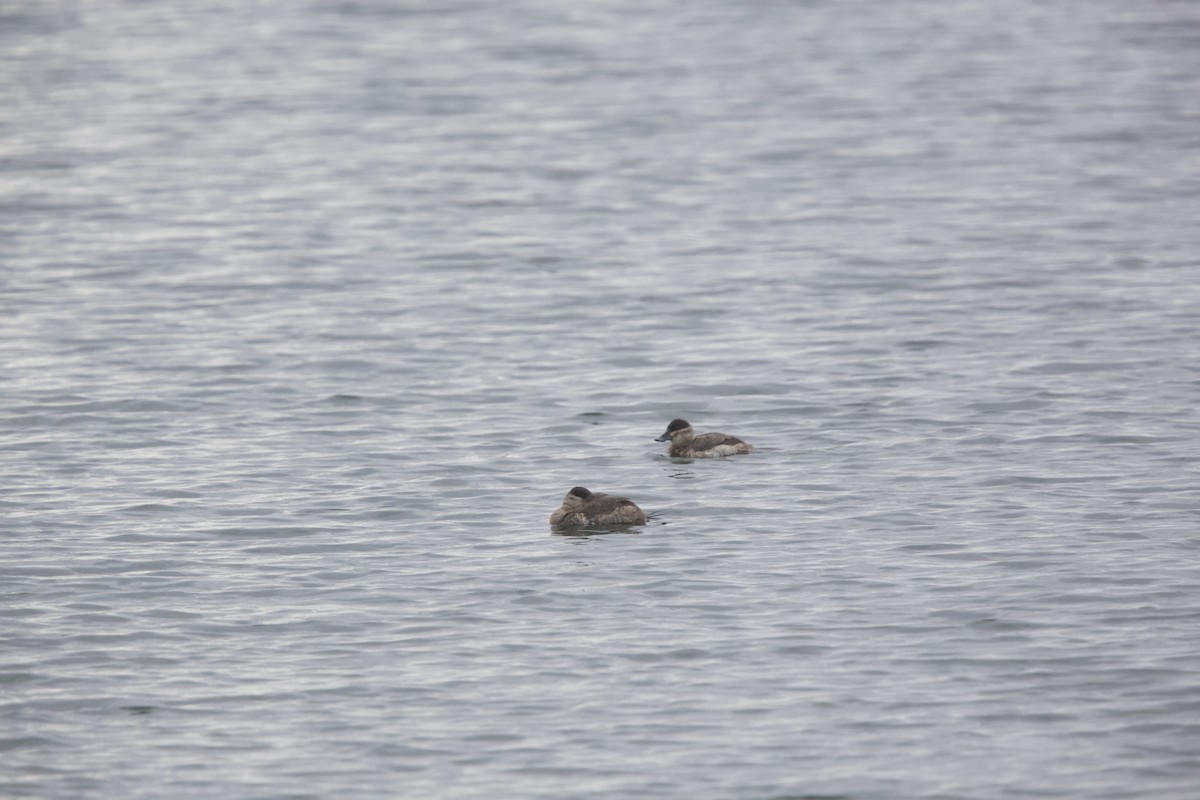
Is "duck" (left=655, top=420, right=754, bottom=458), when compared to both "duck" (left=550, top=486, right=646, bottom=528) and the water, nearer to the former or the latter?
the water

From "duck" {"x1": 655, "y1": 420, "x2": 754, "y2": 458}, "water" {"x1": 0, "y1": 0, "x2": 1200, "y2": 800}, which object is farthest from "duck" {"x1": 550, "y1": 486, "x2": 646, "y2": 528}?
"duck" {"x1": 655, "y1": 420, "x2": 754, "y2": 458}

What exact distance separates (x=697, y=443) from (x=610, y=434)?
1645 mm

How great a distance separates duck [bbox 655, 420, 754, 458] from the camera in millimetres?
18312

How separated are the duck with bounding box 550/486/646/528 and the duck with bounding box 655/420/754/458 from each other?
2336 millimetres

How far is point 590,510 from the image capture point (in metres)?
15.9

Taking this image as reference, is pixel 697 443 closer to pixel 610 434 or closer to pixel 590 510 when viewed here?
pixel 610 434

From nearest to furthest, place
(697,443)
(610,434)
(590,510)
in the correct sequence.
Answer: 1. (590,510)
2. (697,443)
3. (610,434)

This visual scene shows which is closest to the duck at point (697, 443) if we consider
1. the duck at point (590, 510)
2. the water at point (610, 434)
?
the water at point (610, 434)

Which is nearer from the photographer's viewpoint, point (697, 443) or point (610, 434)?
point (697, 443)

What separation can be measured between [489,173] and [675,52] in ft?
41.5

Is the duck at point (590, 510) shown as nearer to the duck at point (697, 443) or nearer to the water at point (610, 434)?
the water at point (610, 434)

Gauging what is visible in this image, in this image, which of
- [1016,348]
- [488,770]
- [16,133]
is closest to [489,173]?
[16,133]

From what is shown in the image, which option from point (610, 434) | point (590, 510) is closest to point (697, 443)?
point (610, 434)

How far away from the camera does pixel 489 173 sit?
119 ft
